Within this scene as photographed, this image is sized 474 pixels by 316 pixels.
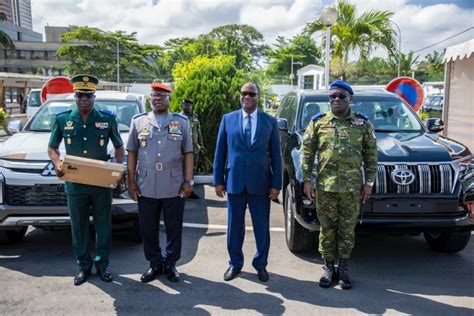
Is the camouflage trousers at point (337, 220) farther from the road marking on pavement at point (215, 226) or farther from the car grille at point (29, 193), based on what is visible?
the car grille at point (29, 193)

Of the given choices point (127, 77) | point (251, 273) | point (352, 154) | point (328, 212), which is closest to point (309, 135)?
point (352, 154)

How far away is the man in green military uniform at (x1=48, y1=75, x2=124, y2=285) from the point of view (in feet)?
13.0

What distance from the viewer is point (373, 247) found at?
5.13 metres

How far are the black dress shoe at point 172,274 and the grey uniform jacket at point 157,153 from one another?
0.69m

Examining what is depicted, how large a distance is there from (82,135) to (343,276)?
2598 mm

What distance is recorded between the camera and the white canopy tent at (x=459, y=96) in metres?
10.7

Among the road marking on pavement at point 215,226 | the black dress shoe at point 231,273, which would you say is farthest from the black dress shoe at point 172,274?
the road marking on pavement at point 215,226

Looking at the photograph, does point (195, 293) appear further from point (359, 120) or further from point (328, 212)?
point (359, 120)

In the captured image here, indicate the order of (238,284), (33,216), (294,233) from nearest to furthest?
(238,284) → (33,216) → (294,233)

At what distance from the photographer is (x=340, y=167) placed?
3.84 m

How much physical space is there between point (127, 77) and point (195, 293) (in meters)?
50.0

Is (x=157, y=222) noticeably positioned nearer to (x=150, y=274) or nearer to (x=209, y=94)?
(x=150, y=274)

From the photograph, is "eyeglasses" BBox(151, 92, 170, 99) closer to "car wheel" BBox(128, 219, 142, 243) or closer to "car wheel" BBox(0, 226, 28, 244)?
"car wheel" BBox(128, 219, 142, 243)

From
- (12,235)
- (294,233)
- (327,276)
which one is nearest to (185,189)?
(294,233)
